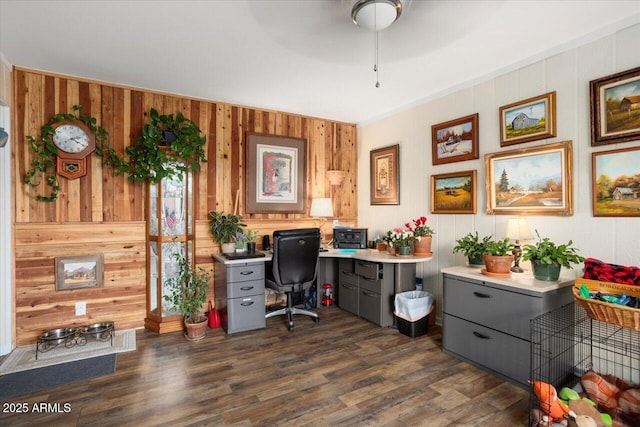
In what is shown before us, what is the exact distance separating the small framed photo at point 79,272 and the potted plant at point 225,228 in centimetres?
108

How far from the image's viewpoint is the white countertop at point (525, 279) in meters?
2.07

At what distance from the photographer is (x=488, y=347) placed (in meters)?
2.34

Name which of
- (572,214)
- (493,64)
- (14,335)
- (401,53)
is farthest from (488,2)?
(14,335)

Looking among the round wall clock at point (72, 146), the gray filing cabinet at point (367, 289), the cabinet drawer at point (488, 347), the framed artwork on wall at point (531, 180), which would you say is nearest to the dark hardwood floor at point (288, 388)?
the cabinet drawer at point (488, 347)

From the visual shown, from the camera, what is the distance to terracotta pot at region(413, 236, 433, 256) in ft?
10.6

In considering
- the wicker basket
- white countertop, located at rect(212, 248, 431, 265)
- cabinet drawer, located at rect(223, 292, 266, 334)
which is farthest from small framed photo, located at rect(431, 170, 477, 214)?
cabinet drawer, located at rect(223, 292, 266, 334)

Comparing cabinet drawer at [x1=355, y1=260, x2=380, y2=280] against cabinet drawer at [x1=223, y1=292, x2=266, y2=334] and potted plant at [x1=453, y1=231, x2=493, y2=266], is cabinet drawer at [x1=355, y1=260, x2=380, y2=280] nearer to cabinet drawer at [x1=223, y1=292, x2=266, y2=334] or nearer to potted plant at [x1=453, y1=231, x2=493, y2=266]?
potted plant at [x1=453, y1=231, x2=493, y2=266]

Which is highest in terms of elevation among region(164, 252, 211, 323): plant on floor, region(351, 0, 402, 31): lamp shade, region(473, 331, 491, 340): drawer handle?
region(351, 0, 402, 31): lamp shade

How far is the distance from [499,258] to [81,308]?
12.1ft

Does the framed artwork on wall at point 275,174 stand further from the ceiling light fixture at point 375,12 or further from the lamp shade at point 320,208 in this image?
the ceiling light fixture at point 375,12

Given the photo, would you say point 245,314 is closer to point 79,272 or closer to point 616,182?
point 79,272

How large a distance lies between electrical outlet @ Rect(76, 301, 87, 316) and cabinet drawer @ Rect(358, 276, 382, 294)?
2.73 metres

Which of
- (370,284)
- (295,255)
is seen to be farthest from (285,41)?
(370,284)

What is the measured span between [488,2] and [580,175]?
1.40 meters
